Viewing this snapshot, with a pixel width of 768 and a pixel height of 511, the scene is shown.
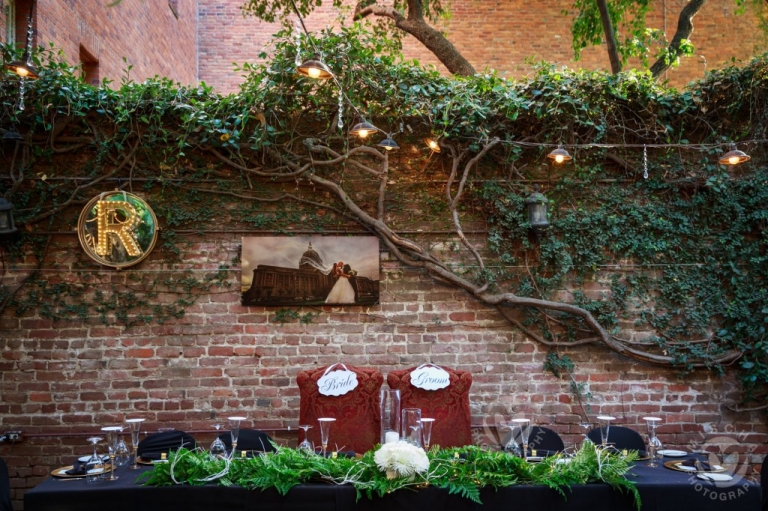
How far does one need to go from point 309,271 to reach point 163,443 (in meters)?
1.72

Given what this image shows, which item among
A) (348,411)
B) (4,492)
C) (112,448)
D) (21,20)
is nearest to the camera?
A: (112,448)

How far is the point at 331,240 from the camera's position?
5.29 meters

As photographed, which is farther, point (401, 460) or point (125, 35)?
point (125, 35)

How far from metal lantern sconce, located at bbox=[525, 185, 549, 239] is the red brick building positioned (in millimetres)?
3470

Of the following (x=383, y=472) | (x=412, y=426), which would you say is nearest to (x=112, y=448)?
(x=383, y=472)

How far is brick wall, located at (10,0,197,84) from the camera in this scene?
5966 millimetres

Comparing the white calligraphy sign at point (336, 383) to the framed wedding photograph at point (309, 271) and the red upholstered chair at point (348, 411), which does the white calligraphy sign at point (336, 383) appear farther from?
the framed wedding photograph at point (309, 271)

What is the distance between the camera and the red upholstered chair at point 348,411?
4527mm

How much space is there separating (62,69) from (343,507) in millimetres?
4076

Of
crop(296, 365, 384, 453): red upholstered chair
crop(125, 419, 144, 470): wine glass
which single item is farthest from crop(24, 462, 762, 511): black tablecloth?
crop(296, 365, 384, 453): red upholstered chair

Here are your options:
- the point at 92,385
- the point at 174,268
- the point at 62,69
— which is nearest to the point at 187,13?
the point at 62,69

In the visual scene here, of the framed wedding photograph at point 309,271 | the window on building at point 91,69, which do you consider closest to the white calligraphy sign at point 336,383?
the framed wedding photograph at point 309,271

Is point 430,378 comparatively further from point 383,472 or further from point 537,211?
point 383,472

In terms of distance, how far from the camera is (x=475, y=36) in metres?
9.23
